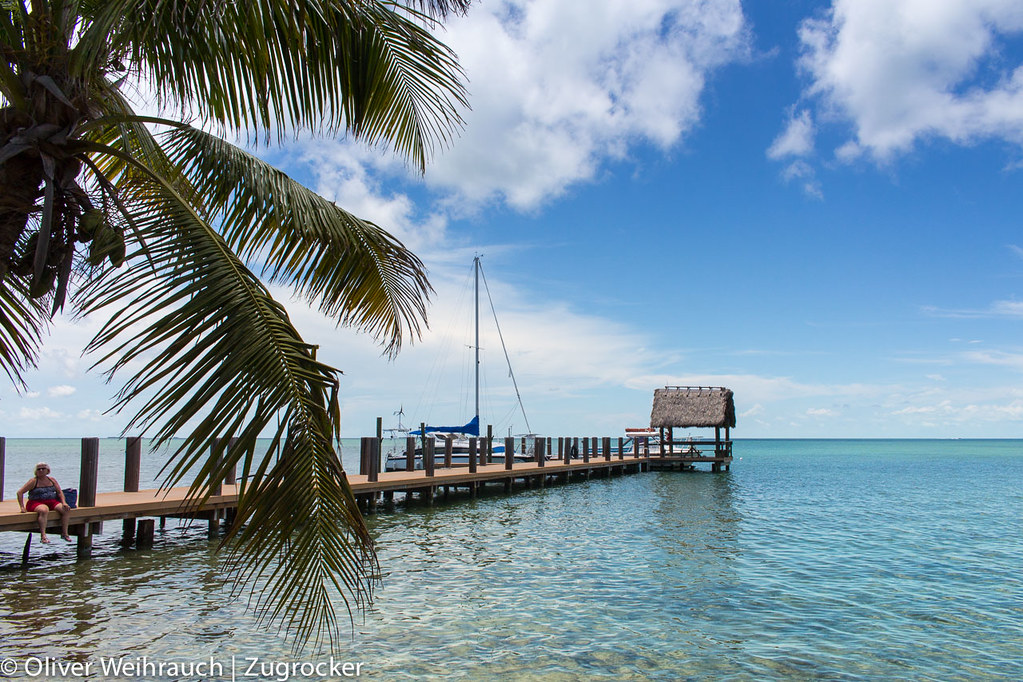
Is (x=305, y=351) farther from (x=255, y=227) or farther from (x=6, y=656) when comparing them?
(x=6, y=656)

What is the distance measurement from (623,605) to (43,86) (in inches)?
353

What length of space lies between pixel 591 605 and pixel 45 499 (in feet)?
27.7

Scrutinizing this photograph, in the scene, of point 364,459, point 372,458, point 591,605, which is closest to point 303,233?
point 591,605

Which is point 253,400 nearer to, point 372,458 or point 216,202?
point 216,202

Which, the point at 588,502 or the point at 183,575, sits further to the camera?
the point at 588,502

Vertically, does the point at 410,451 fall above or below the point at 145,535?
above

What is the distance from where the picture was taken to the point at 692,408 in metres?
44.7

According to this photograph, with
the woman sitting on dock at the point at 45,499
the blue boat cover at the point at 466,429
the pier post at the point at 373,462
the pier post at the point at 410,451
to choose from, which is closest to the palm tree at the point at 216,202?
the woman sitting on dock at the point at 45,499

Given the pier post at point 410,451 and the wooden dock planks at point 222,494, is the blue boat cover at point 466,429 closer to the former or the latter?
the wooden dock planks at point 222,494

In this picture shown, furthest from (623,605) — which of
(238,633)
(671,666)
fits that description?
(238,633)

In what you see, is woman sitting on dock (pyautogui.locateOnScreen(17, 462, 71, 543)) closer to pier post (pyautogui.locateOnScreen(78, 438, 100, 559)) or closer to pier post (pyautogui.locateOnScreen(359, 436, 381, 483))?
pier post (pyautogui.locateOnScreen(78, 438, 100, 559))

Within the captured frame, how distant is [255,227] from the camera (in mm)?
5926

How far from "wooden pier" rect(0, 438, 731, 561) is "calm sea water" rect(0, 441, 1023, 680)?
0.67 metres

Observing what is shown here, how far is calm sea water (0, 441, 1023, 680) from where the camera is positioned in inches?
307
